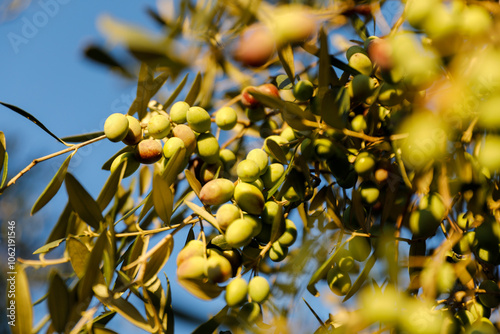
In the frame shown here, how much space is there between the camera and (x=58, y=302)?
597 millimetres

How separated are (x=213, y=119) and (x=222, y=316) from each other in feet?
1.38

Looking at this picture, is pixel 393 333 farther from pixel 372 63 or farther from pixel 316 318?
pixel 372 63

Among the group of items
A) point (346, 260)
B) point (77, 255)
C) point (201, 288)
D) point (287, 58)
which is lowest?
point (346, 260)

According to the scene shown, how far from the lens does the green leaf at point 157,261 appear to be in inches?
27.3

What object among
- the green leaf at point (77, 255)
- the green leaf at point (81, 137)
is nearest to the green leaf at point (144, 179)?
the green leaf at point (81, 137)

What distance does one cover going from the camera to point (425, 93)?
0.66 meters

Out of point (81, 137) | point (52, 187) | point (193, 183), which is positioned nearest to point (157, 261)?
point (193, 183)

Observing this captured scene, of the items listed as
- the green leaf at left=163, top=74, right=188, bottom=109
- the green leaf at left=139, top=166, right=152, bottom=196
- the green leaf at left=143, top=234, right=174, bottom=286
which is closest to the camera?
the green leaf at left=143, top=234, right=174, bottom=286

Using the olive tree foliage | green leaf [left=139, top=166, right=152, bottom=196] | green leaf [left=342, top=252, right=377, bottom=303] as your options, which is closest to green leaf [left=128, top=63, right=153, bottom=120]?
the olive tree foliage

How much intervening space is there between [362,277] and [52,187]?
543mm

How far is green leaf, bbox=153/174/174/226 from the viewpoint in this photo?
66cm

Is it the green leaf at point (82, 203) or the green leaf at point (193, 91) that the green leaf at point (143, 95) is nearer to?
the green leaf at point (193, 91)

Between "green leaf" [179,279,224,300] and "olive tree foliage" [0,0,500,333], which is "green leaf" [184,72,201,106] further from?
"green leaf" [179,279,224,300]

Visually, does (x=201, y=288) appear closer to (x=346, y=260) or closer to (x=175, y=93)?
(x=346, y=260)
